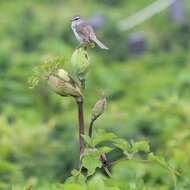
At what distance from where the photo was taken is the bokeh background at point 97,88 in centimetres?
676

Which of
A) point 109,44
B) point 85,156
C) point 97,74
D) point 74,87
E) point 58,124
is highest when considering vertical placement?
point 109,44

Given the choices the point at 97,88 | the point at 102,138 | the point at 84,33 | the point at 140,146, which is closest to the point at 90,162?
the point at 102,138

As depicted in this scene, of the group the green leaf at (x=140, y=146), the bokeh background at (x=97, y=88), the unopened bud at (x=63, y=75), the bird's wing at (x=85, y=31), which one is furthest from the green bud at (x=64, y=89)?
the bird's wing at (x=85, y=31)

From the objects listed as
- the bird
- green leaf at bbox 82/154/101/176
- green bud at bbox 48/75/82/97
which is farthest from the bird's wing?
green leaf at bbox 82/154/101/176

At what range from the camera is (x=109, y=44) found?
15.8 m

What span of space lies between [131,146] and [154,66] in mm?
13008

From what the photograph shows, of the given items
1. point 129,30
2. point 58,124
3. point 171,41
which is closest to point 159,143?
point 58,124

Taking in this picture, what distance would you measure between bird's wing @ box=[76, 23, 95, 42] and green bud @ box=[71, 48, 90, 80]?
35 cm

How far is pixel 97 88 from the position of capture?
24.7ft

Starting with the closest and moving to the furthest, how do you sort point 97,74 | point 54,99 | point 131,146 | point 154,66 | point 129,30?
1. point 131,146
2. point 54,99
3. point 97,74
4. point 154,66
5. point 129,30

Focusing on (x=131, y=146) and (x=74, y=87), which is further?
(x=131, y=146)

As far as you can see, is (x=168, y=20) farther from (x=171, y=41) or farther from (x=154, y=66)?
(x=154, y=66)

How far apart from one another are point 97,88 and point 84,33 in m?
4.59

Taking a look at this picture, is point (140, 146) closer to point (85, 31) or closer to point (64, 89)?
point (64, 89)
